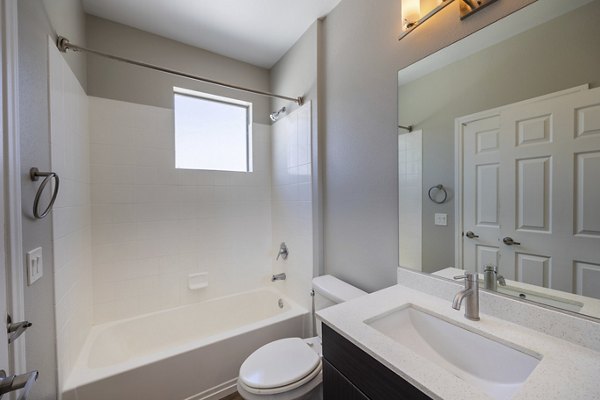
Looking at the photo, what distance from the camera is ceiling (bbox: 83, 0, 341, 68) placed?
5.42 ft

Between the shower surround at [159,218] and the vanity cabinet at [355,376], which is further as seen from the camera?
the shower surround at [159,218]

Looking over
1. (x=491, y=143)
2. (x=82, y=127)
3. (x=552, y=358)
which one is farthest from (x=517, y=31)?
(x=82, y=127)

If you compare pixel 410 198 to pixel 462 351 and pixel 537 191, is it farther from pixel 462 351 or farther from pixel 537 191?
pixel 462 351

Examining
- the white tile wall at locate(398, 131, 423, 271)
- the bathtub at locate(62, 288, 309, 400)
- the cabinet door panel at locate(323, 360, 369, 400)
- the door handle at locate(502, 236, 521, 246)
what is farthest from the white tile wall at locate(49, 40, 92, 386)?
the door handle at locate(502, 236, 521, 246)

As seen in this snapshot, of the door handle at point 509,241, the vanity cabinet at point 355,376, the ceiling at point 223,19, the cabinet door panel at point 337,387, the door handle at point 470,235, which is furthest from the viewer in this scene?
the ceiling at point 223,19

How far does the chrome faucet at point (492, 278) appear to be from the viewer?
93 centimetres

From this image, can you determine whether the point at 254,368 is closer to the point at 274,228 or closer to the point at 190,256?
the point at 190,256

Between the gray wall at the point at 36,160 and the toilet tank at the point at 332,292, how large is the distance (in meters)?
1.31

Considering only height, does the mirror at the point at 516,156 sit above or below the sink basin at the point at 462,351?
above

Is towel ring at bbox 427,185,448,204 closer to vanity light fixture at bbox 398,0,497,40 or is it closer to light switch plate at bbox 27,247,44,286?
vanity light fixture at bbox 398,0,497,40

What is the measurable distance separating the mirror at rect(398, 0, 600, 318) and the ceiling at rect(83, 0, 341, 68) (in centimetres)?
104

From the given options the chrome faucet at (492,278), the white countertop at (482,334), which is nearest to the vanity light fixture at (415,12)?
the chrome faucet at (492,278)

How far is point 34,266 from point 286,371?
1148mm

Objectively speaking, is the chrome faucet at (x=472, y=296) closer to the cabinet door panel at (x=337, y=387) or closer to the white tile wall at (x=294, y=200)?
the cabinet door panel at (x=337, y=387)
